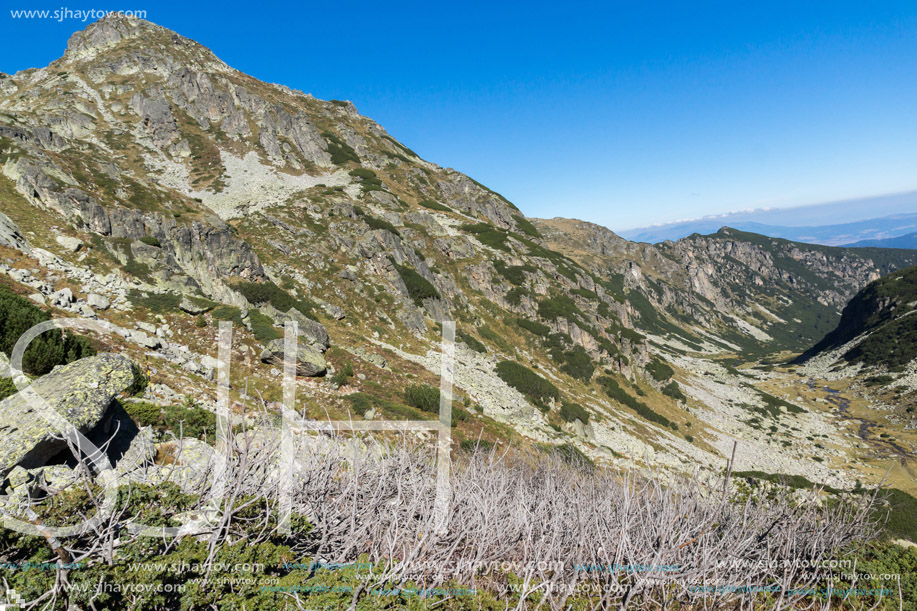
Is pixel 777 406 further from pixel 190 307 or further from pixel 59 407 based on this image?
pixel 59 407

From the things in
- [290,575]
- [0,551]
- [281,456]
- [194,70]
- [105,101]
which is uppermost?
[194,70]

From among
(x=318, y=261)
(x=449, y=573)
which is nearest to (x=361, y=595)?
(x=449, y=573)

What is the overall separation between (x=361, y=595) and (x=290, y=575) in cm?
92

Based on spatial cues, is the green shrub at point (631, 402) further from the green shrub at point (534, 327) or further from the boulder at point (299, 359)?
the boulder at point (299, 359)

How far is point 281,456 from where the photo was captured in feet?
22.7

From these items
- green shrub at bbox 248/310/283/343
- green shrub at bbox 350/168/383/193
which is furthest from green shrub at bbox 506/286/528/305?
green shrub at bbox 248/310/283/343

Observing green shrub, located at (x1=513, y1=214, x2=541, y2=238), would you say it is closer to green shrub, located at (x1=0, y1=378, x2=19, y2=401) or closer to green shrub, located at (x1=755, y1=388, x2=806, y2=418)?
green shrub, located at (x1=755, y1=388, x2=806, y2=418)

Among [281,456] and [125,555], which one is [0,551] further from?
[281,456]

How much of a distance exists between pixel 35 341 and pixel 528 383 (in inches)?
1242

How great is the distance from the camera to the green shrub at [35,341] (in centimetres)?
971

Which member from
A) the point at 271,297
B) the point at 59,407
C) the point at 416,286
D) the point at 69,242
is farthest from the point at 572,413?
the point at 69,242

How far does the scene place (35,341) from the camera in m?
9.86

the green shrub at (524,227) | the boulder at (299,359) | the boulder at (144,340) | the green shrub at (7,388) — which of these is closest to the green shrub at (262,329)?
the boulder at (299,359)

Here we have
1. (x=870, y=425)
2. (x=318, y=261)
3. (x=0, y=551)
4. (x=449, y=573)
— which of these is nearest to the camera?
(x=0, y=551)
